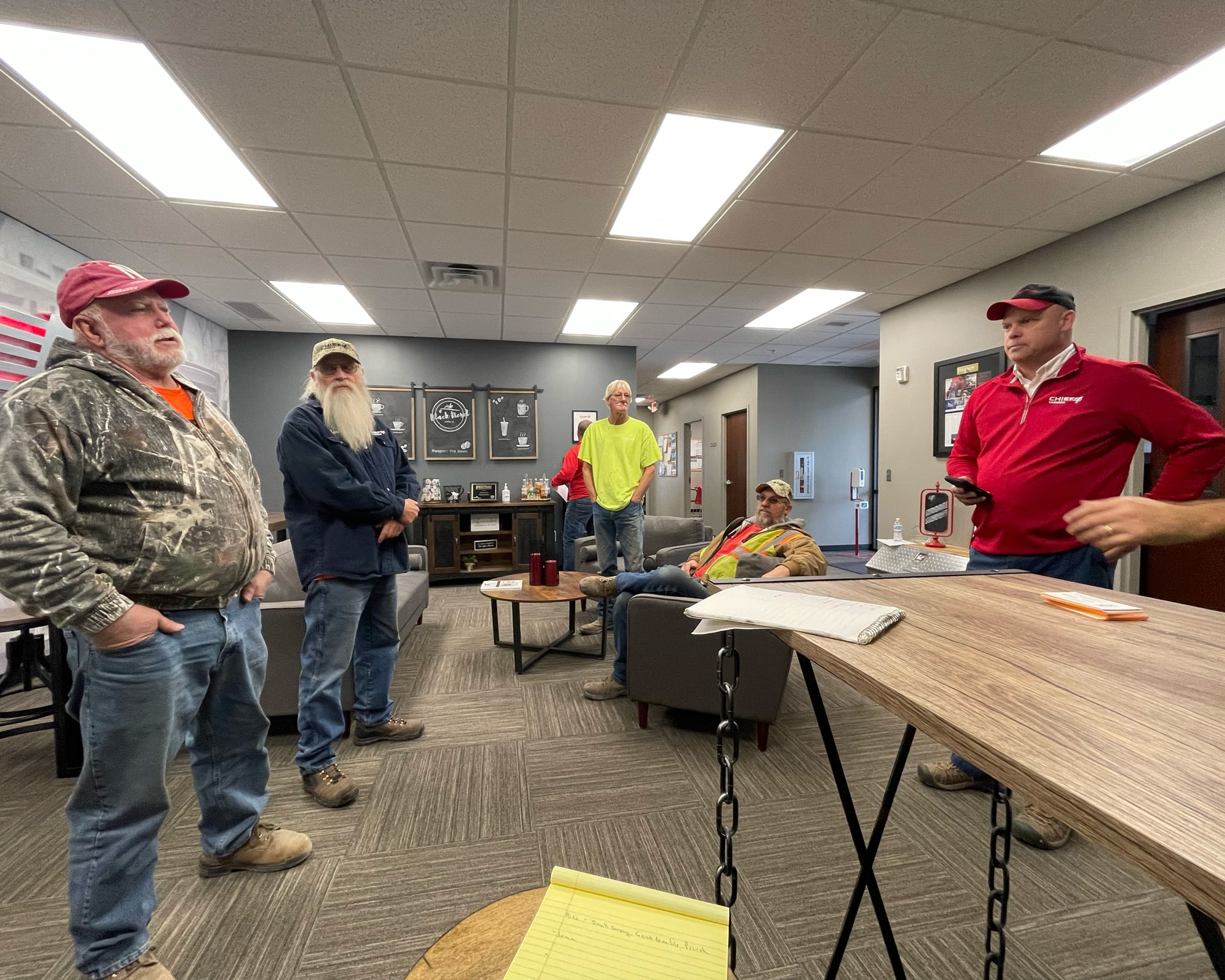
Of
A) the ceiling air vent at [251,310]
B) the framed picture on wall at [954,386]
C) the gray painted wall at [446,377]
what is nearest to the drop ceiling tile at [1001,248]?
the framed picture on wall at [954,386]

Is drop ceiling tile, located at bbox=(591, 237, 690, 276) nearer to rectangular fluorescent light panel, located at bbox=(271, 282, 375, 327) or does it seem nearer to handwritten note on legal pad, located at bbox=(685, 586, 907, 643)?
rectangular fluorescent light panel, located at bbox=(271, 282, 375, 327)

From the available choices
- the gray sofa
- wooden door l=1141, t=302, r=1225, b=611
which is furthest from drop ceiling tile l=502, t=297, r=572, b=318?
wooden door l=1141, t=302, r=1225, b=611

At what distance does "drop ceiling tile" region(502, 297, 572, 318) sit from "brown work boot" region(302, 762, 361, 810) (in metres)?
3.83

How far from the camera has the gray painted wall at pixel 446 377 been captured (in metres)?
5.66

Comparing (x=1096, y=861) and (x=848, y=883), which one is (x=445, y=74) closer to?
(x=848, y=883)

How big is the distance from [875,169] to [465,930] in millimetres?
3287

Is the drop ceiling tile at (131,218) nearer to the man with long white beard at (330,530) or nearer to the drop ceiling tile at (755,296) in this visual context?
the man with long white beard at (330,530)

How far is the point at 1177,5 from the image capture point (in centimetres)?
171

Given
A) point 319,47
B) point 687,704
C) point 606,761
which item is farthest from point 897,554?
point 319,47

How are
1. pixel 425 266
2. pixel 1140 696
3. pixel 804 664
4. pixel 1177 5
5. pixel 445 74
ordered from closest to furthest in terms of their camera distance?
pixel 1140 696 < pixel 804 664 < pixel 1177 5 < pixel 445 74 < pixel 425 266

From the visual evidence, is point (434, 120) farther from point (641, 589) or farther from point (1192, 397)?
point (1192, 397)

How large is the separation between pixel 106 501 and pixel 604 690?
213 centimetres

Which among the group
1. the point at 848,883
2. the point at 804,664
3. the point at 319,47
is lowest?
the point at 848,883

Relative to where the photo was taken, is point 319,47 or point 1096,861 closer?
point 1096,861
